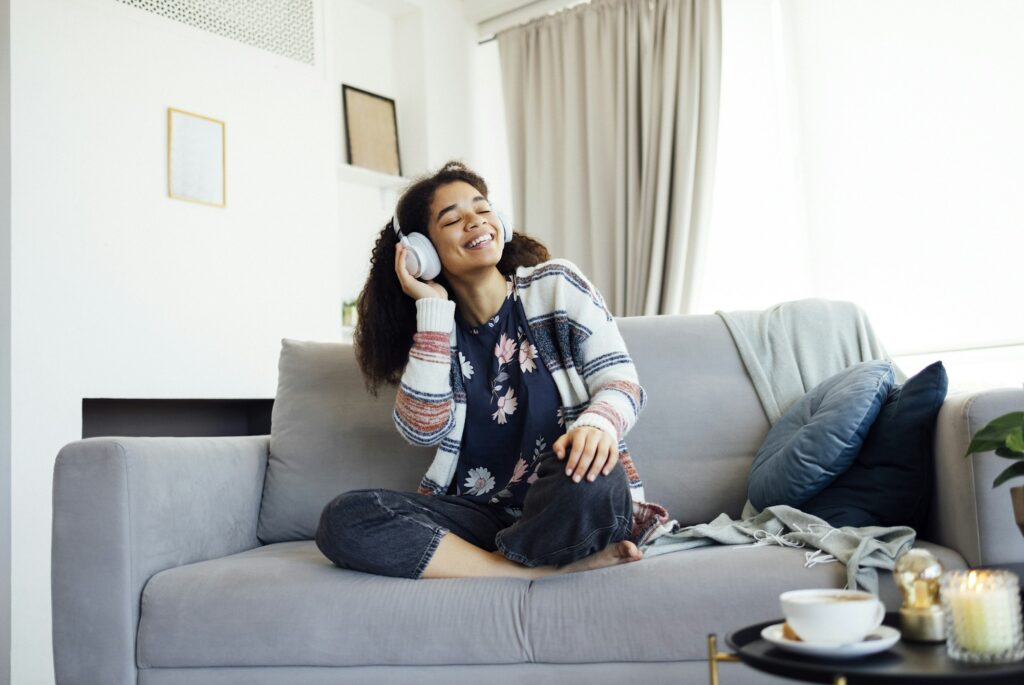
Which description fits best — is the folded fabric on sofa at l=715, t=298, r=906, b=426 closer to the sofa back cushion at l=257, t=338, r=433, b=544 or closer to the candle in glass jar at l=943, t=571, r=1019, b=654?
the sofa back cushion at l=257, t=338, r=433, b=544

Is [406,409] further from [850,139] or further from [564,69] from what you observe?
[564,69]

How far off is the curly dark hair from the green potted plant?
1.16 metres

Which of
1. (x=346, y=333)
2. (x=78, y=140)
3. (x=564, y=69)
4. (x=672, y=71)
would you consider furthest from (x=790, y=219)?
(x=78, y=140)

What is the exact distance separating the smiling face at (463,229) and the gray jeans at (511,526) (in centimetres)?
48

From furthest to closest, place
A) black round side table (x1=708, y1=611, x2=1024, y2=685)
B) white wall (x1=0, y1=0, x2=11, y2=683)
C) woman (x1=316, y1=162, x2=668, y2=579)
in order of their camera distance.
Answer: white wall (x1=0, y1=0, x2=11, y2=683), woman (x1=316, y1=162, x2=668, y2=579), black round side table (x1=708, y1=611, x2=1024, y2=685)

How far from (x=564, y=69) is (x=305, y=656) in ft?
10.2

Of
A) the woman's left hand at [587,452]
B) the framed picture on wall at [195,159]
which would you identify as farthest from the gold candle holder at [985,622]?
the framed picture on wall at [195,159]

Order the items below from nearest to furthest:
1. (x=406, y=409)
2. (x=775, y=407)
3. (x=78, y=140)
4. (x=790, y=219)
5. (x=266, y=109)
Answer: (x=406, y=409)
(x=775, y=407)
(x=78, y=140)
(x=266, y=109)
(x=790, y=219)

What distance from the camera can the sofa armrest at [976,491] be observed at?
1.41m

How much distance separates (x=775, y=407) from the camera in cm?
197

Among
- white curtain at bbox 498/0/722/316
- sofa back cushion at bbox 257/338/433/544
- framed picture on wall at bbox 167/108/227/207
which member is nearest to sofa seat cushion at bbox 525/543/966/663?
sofa back cushion at bbox 257/338/433/544

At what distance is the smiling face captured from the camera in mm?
1888

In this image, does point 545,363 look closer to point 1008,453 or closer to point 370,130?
point 1008,453

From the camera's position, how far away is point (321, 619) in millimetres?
1507
